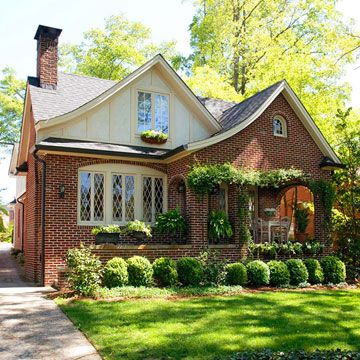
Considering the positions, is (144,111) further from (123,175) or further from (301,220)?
(301,220)

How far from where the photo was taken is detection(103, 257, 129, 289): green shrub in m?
10.0

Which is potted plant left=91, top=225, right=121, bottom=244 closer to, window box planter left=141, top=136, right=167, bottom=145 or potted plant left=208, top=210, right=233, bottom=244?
potted plant left=208, top=210, right=233, bottom=244

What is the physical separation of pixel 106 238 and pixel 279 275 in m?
4.67

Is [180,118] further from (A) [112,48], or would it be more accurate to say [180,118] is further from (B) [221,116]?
(A) [112,48]

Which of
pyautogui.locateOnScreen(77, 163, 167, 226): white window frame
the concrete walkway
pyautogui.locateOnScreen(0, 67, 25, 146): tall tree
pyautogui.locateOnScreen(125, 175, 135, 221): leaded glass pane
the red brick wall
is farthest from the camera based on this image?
pyautogui.locateOnScreen(0, 67, 25, 146): tall tree

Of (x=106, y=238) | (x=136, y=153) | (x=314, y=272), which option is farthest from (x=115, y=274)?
(x=314, y=272)

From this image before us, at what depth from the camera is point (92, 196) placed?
12664mm

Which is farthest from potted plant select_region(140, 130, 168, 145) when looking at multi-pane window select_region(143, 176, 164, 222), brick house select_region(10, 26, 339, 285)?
multi-pane window select_region(143, 176, 164, 222)

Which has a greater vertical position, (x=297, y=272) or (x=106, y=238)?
(x=106, y=238)

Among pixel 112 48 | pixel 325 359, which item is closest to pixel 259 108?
pixel 325 359

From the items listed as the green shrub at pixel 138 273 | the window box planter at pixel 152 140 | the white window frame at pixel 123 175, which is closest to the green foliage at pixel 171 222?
the white window frame at pixel 123 175

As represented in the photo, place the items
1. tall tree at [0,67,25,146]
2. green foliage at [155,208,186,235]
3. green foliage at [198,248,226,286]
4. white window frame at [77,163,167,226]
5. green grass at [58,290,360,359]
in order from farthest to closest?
tall tree at [0,67,25,146], white window frame at [77,163,167,226], green foliage at [155,208,186,235], green foliage at [198,248,226,286], green grass at [58,290,360,359]

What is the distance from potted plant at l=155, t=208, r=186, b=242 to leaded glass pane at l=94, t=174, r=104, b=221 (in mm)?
1633

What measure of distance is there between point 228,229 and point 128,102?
4.89 metres
